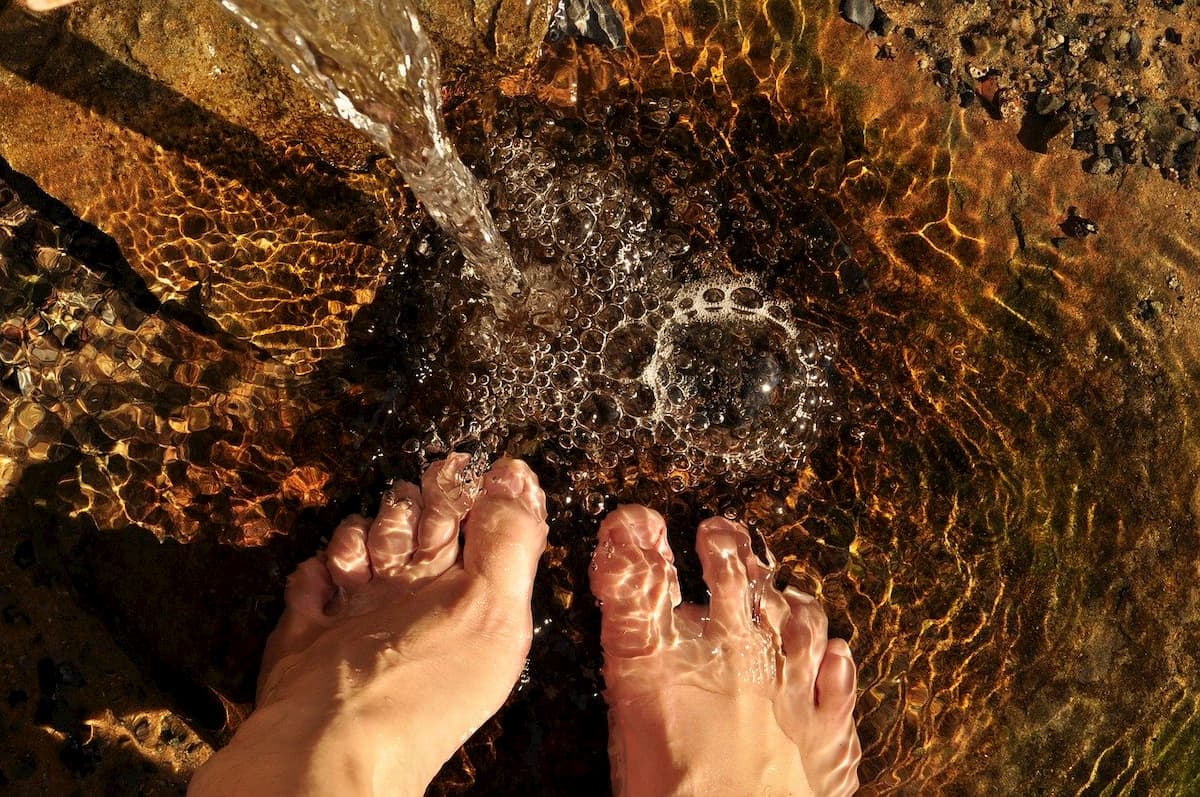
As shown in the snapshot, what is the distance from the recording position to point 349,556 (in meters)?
2.91

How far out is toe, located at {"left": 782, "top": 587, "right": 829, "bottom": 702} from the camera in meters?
2.96

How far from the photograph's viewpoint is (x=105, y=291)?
2949 millimetres

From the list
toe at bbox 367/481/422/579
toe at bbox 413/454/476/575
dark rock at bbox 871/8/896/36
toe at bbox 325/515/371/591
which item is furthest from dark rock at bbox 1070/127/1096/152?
toe at bbox 325/515/371/591

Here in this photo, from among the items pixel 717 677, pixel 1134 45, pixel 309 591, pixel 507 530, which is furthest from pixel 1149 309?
pixel 309 591

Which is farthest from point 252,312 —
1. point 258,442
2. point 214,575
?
point 214,575

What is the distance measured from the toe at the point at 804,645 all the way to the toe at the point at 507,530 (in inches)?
36.0

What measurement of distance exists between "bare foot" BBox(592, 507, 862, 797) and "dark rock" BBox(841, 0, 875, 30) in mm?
1805

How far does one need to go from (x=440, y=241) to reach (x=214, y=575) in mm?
1359

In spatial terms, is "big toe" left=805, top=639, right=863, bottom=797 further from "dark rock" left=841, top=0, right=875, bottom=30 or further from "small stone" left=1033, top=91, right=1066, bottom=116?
"dark rock" left=841, top=0, right=875, bottom=30

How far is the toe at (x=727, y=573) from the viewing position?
9.61 ft

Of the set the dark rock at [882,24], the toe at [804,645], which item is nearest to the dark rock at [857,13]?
the dark rock at [882,24]

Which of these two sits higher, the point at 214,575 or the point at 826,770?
the point at 214,575

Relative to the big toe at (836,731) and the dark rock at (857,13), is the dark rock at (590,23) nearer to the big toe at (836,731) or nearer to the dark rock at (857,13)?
the dark rock at (857,13)

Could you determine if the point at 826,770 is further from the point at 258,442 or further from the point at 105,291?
the point at 105,291
